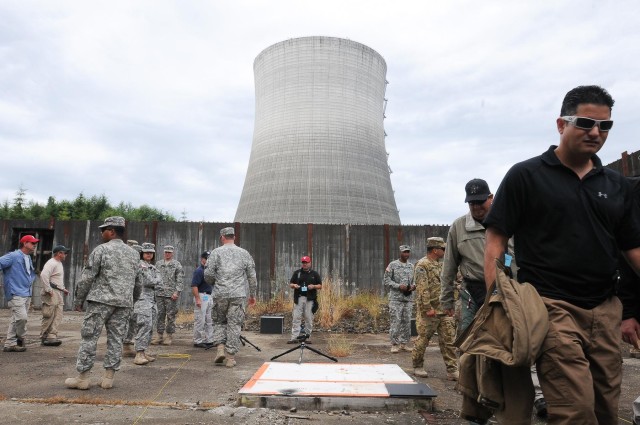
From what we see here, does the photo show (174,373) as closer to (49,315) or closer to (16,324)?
(16,324)


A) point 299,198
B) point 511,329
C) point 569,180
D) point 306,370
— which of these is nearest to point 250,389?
point 306,370

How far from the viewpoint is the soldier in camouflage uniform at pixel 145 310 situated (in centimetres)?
542

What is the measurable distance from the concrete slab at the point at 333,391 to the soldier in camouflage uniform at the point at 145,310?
5.75 feet

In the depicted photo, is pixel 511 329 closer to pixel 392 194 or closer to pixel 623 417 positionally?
pixel 623 417

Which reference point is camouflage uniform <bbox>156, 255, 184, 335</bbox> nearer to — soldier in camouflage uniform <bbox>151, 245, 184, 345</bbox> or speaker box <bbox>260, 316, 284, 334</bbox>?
soldier in camouflage uniform <bbox>151, 245, 184, 345</bbox>

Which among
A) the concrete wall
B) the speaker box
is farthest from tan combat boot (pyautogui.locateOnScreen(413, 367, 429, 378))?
the concrete wall

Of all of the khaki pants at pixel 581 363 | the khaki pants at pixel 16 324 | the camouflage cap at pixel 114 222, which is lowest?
the khaki pants at pixel 16 324

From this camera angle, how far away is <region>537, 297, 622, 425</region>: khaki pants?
158 cm

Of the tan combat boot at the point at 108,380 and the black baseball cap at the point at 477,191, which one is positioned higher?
the black baseball cap at the point at 477,191

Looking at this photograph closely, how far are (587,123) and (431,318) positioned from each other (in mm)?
3369

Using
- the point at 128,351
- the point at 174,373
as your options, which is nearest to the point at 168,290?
the point at 128,351

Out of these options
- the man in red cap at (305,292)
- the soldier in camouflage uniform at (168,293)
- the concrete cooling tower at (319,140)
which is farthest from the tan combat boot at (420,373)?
the concrete cooling tower at (319,140)

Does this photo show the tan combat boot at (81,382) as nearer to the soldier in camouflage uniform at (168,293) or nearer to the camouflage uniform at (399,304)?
the soldier in camouflage uniform at (168,293)

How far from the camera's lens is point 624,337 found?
2.13 metres
